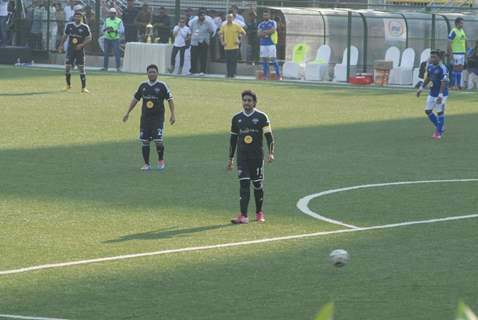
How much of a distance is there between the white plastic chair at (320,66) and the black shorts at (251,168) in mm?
28901

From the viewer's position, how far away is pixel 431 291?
1228cm

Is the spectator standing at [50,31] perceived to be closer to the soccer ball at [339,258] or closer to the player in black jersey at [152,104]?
the player in black jersey at [152,104]

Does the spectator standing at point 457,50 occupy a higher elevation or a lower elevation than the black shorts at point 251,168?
higher

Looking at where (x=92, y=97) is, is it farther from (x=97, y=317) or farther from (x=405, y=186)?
(x=97, y=317)

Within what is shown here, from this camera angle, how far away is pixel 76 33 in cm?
3584

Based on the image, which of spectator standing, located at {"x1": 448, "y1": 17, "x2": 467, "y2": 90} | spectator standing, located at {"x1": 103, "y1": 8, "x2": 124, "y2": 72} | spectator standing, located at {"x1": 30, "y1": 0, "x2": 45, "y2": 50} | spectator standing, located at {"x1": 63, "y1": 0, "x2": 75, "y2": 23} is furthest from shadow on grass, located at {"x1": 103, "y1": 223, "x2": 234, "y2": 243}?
spectator standing, located at {"x1": 30, "y1": 0, "x2": 45, "y2": 50}

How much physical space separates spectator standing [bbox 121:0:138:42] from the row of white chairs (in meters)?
6.76

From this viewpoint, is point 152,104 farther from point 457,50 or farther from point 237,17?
point 237,17

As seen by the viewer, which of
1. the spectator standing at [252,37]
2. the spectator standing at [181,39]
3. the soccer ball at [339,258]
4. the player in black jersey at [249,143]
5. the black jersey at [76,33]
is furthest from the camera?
the spectator standing at [252,37]

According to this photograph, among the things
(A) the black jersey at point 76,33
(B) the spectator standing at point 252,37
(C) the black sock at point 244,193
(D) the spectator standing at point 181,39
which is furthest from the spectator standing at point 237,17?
(C) the black sock at point 244,193

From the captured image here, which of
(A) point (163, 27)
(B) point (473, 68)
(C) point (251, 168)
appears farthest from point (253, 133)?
(A) point (163, 27)

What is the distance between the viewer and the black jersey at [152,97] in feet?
70.8

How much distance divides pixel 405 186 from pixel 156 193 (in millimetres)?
4202

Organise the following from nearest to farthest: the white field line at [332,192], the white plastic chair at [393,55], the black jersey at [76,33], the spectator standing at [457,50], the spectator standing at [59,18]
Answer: the white field line at [332,192] → the black jersey at [76,33] → the spectator standing at [457,50] → the white plastic chair at [393,55] → the spectator standing at [59,18]
